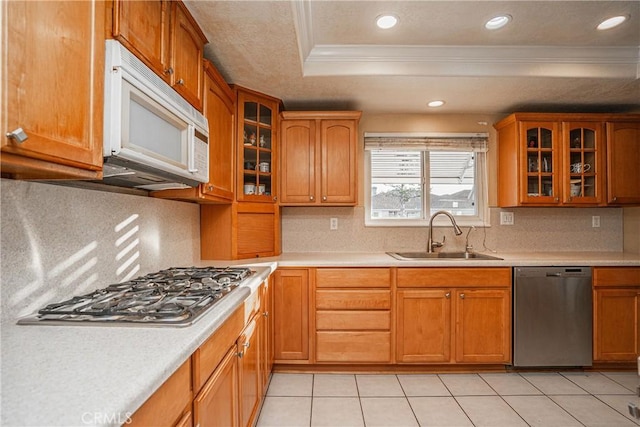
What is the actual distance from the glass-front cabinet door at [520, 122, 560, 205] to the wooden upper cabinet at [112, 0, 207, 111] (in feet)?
8.69

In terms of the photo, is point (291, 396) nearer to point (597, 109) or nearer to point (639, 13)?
point (639, 13)

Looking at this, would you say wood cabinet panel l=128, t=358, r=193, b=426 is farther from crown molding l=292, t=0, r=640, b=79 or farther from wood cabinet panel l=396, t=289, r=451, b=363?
crown molding l=292, t=0, r=640, b=79

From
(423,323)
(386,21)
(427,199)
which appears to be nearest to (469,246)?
(427,199)

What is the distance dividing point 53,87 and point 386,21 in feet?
5.97

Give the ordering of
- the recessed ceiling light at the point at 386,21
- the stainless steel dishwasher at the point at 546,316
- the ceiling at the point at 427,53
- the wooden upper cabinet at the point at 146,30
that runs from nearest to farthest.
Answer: the wooden upper cabinet at the point at 146,30 < the ceiling at the point at 427,53 < the recessed ceiling light at the point at 386,21 < the stainless steel dishwasher at the point at 546,316

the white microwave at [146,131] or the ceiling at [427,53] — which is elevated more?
the ceiling at [427,53]

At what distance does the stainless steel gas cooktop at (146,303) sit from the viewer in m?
1.06

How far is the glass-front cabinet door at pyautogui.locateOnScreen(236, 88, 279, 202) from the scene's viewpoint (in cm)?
260

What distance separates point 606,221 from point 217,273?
11.8ft

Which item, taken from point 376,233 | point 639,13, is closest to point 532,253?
point 376,233

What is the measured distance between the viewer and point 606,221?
3238 millimetres

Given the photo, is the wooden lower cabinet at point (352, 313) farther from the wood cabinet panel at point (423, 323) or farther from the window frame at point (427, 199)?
the window frame at point (427, 199)

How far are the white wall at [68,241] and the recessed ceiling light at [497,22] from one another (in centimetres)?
228

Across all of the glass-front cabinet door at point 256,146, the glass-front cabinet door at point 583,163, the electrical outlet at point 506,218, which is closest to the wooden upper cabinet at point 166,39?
the glass-front cabinet door at point 256,146
